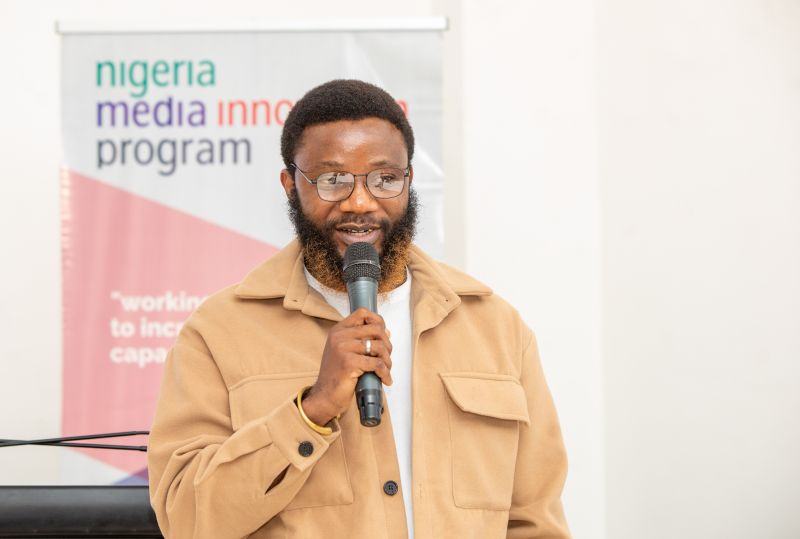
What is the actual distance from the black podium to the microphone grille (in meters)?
0.80

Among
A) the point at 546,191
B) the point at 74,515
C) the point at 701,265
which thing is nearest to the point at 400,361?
the point at 74,515

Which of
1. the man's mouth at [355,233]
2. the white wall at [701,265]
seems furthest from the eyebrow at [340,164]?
the white wall at [701,265]

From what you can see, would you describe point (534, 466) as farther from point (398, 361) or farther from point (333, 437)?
point (333, 437)

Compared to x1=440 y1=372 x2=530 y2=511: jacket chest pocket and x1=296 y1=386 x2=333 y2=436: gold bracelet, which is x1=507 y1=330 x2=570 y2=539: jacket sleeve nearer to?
x1=440 y1=372 x2=530 y2=511: jacket chest pocket

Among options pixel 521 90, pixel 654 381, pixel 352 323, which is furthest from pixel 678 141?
pixel 352 323

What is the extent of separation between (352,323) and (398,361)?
1.26ft

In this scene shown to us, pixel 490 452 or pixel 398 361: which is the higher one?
pixel 398 361

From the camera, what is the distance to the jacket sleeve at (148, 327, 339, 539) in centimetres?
150

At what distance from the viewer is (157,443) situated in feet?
5.41

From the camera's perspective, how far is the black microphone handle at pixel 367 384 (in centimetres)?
136

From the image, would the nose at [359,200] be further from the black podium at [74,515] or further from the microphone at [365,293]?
the black podium at [74,515]

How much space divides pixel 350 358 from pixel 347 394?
0.22ft

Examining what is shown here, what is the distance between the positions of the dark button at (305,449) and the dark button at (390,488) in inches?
8.6

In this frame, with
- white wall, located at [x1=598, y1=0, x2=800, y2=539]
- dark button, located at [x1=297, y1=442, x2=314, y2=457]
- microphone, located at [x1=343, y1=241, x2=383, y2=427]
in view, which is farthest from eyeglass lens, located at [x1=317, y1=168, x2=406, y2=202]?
white wall, located at [x1=598, y1=0, x2=800, y2=539]
